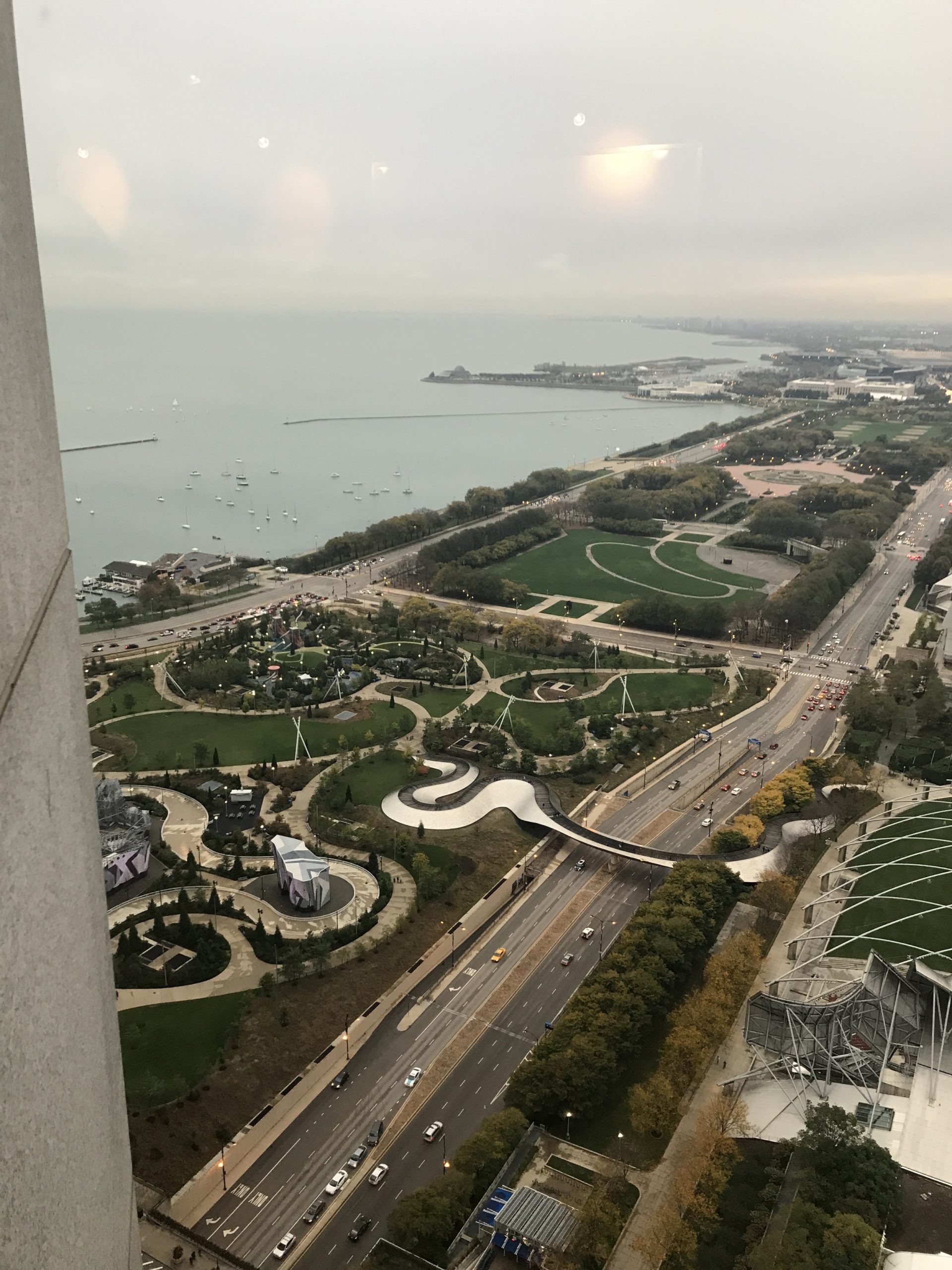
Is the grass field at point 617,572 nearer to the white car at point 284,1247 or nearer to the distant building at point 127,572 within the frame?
the distant building at point 127,572

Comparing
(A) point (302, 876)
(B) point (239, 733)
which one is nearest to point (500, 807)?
(A) point (302, 876)

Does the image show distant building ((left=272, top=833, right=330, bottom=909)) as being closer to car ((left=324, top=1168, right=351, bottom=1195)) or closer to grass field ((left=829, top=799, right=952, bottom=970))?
car ((left=324, top=1168, right=351, bottom=1195))

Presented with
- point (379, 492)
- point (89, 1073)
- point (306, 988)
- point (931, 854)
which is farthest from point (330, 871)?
point (379, 492)

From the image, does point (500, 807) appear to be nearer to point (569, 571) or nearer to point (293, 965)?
point (293, 965)

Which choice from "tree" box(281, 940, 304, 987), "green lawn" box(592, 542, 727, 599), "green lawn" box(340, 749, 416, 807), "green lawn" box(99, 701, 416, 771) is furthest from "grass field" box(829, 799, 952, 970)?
"green lawn" box(592, 542, 727, 599)

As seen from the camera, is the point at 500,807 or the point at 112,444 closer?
the point at 500,807

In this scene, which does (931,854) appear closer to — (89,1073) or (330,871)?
(330,871)
